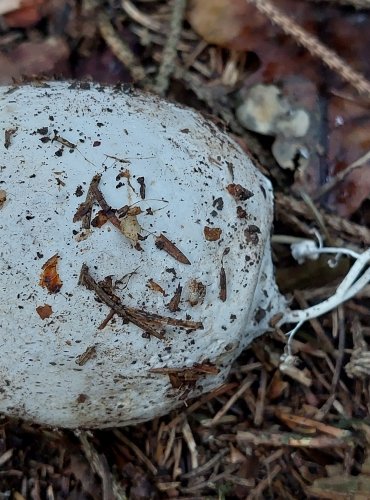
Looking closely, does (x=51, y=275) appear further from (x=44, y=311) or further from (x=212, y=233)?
(x=212, y=233)

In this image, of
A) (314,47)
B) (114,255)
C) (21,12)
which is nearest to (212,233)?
(114,255)

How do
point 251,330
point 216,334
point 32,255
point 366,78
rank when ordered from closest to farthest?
point 32,255, point 216,334, point 251,330, point 366,78

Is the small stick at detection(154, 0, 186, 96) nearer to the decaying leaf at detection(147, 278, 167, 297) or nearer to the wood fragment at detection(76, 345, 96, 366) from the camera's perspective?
the decaying leaf at detection(147, 278, 167, 297)

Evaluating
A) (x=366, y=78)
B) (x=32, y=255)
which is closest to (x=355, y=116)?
(x=366, y=78)

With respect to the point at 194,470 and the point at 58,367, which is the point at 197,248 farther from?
the point at 194,470

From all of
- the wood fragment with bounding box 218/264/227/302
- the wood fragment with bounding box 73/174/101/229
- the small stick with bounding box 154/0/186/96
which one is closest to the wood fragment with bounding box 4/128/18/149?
the wood fragment with bounding box 73/174/101/229

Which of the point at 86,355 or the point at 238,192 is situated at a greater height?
the point at 238,192

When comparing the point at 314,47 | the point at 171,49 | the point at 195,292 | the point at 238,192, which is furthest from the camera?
the point at 171,49

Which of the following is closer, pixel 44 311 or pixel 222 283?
pixel 44 311
